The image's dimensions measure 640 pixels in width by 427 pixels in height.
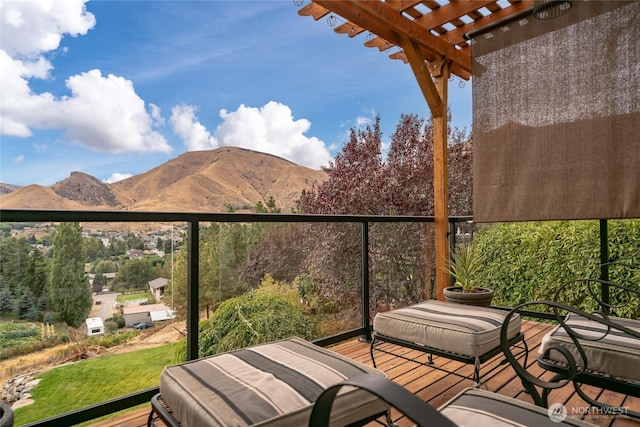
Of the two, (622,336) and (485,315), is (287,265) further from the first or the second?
(622,336)

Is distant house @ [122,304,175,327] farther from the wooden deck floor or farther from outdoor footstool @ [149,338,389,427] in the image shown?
outdoor footstool @ [149,338,389,427]

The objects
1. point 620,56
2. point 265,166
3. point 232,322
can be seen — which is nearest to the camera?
point 620,56

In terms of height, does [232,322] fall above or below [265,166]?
below

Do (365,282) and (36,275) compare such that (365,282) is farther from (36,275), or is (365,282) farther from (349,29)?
(349,29)

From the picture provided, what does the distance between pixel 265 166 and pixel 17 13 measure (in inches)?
252

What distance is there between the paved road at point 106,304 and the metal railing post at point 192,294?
1.33 feet

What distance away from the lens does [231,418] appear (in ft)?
3.76

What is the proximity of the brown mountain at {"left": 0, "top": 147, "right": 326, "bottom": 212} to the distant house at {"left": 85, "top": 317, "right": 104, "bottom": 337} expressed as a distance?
7.11m

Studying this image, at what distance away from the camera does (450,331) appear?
2.17 m

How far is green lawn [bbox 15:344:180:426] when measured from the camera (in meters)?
1.83

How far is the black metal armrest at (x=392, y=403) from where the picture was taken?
25.9 inches

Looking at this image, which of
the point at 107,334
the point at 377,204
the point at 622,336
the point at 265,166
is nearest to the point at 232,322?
the point at 107,334

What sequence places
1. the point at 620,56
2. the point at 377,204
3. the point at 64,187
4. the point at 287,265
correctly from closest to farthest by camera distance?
1. the point at 620,56
2. the point at 287,265
3. the point at 377,204
4. the point at 64,187

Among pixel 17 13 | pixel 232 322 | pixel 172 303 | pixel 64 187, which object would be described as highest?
pixel 17 13
